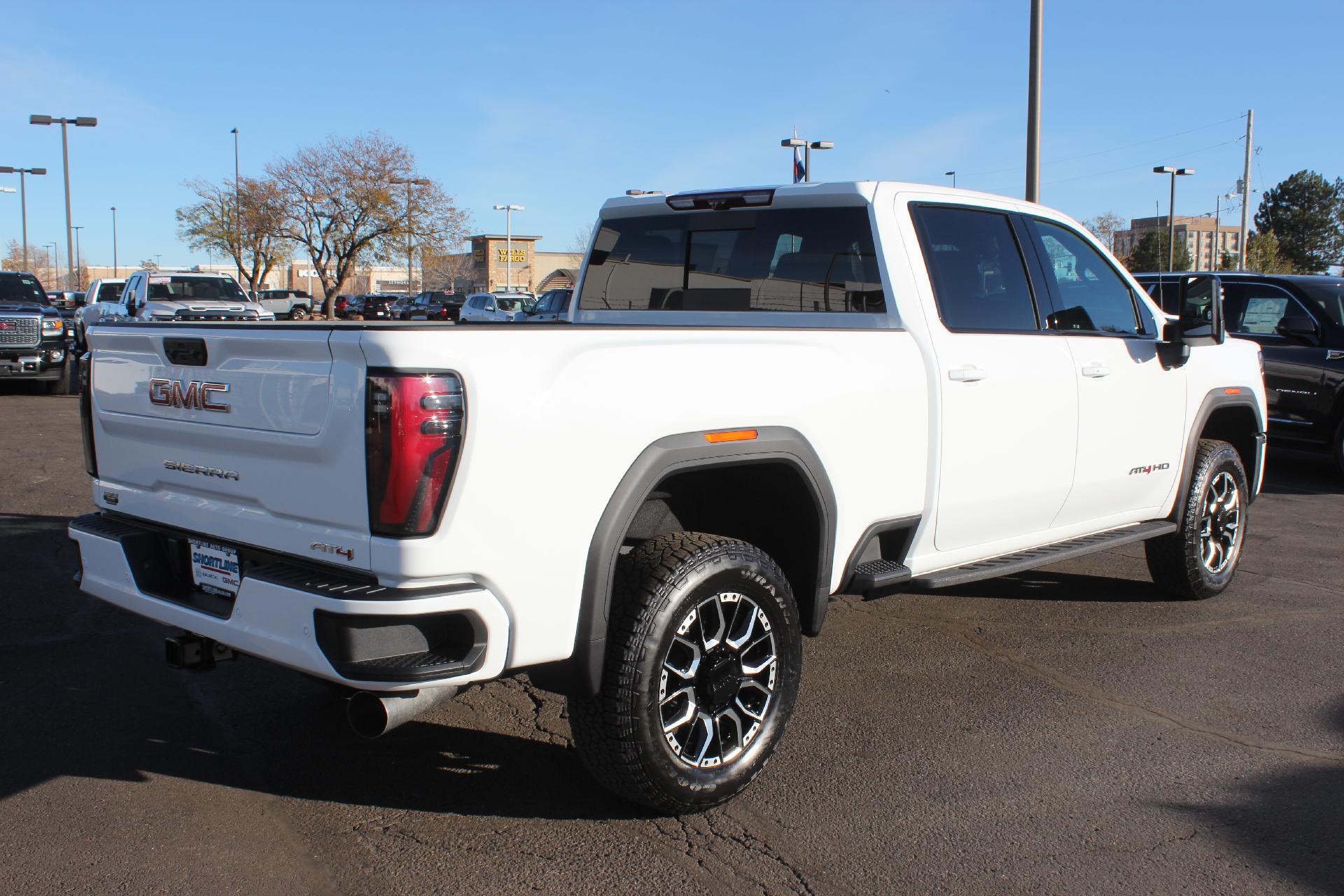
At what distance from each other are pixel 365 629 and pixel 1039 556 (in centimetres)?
314

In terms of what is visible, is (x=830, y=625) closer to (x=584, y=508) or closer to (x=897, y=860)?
(x=897, y=860)

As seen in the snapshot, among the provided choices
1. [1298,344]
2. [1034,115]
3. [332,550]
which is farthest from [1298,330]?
[332,550]

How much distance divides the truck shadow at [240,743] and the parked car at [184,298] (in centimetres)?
1532

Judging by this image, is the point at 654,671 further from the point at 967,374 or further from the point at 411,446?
the point at 967,374

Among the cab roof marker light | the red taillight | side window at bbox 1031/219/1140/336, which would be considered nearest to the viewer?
the red taillight

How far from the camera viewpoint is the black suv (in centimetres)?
1073

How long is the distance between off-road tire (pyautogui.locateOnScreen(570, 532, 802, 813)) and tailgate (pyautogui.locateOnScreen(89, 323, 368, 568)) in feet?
2.66

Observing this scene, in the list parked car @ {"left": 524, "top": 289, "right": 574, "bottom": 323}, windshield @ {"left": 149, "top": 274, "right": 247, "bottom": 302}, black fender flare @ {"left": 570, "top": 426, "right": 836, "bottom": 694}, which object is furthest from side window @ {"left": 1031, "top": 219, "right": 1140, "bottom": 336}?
windshield @ {"left": 149, "top": 274, "right": 247, "bottom": 302}

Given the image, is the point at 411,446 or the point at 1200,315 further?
the point at 1200,315

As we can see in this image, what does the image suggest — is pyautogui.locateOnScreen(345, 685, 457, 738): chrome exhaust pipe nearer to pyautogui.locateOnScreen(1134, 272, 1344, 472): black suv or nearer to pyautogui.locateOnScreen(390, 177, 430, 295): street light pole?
pyautogui.locateOnScreen(1134, 272, 1344, 472): black suv

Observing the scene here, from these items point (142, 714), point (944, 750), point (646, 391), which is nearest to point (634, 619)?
point (646, 391)

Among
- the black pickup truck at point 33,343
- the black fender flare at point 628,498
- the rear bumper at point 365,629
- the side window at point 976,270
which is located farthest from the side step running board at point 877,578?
the black pickup truck at point 33,343

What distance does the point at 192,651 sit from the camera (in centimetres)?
353

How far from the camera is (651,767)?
332 centimetres
